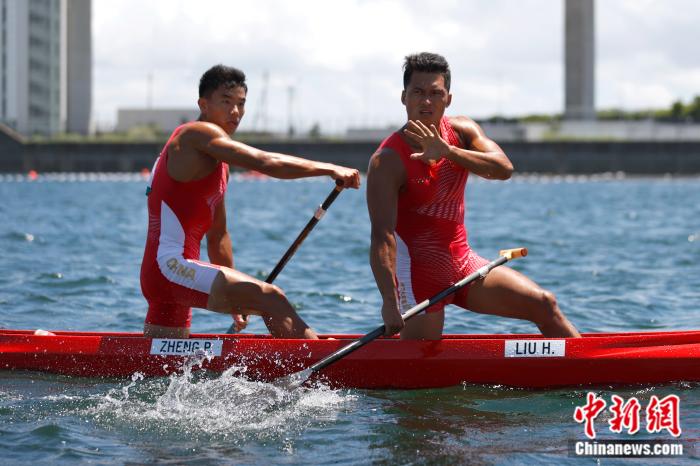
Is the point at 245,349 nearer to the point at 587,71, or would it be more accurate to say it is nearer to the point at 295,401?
the point at 295,401

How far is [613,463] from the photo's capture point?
699 cm

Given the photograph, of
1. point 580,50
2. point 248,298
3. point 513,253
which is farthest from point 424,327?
point 580,50

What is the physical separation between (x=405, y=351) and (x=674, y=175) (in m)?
68.9

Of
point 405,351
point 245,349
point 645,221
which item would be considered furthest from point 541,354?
point 645,221

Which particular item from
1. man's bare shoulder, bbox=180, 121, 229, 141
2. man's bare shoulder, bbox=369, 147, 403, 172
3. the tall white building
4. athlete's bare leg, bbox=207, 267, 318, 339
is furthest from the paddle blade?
the tall white building

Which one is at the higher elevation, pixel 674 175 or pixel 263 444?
pixel 674 175

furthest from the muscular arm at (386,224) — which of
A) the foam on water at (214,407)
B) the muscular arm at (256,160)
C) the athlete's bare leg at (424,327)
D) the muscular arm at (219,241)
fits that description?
the muscular arm at (219,241)

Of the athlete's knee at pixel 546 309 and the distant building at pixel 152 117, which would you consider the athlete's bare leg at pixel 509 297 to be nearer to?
the athlete's knee at pixel 546 309

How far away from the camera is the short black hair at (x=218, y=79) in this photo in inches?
315

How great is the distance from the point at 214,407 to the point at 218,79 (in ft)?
7.51

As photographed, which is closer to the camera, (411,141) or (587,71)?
(411,141)

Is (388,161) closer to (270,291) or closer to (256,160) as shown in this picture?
(256,160)

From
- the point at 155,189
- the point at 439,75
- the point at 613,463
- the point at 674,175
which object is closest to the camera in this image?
the point at 613,463

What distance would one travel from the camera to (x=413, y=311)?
7.99 metres
